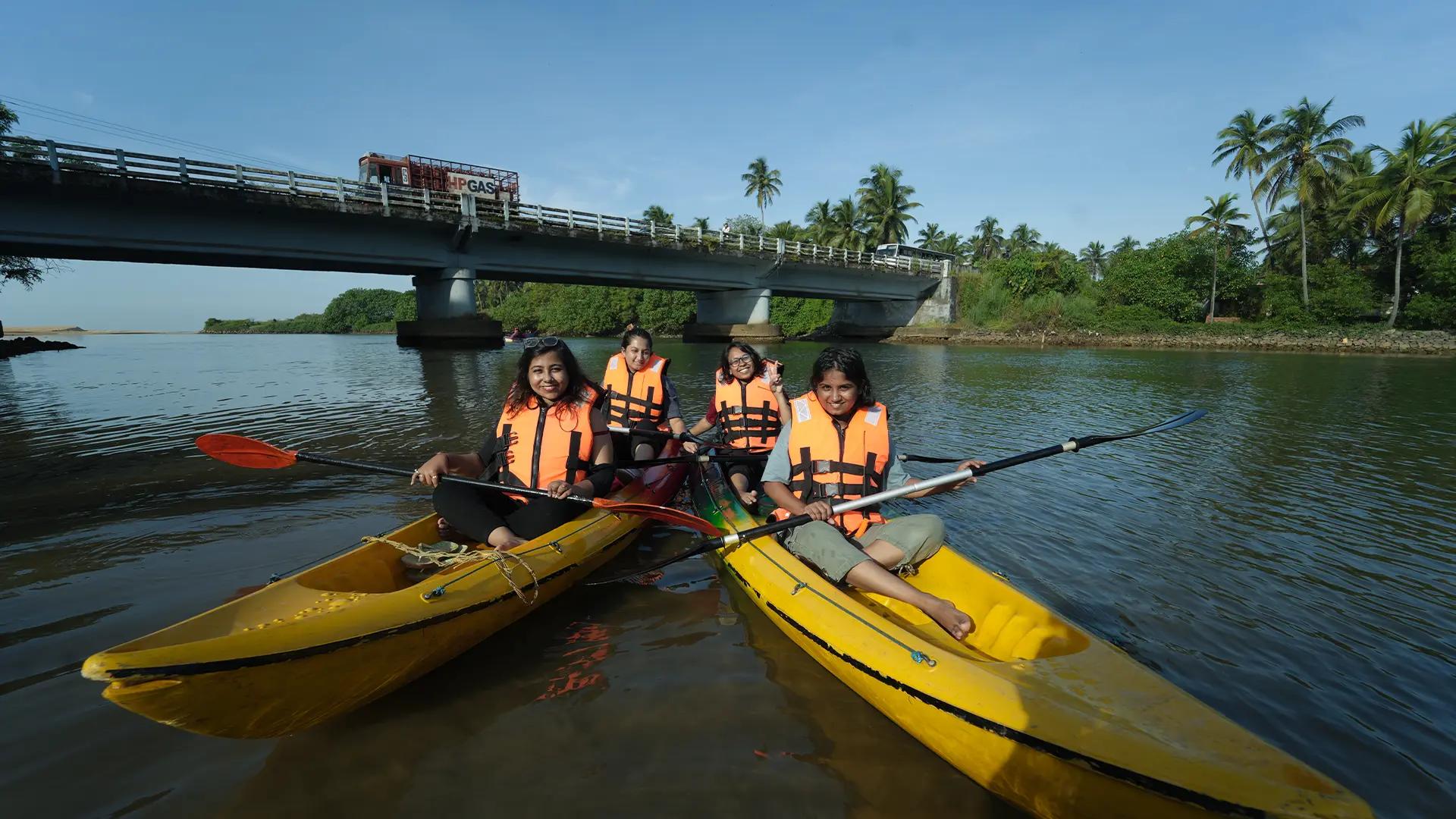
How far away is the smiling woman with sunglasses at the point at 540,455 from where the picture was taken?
392 cm

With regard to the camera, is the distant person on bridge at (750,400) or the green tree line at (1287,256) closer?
the distant person on bridge at (750,400)

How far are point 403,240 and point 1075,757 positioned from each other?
24019mm

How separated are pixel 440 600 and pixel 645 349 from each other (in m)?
3.91

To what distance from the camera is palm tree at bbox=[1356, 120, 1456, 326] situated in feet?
85.5

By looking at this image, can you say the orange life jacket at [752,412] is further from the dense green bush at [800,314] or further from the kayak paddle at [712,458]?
the dense green bush at [800,314]

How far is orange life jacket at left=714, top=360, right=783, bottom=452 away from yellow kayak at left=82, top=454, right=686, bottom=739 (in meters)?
2.51

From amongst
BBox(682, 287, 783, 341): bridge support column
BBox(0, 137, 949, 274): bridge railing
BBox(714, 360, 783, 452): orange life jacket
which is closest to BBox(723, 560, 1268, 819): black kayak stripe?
BBox(714, 360, 783, 452): orange life jacket

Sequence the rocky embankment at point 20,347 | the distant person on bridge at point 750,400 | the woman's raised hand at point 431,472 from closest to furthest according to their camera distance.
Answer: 1. the woman's raised hand at point 431,472
2. the distant person on bridge at point 750,400
3. the rocky embankment at point 20,347

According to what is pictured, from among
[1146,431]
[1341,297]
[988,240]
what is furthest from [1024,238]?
[1146,431]

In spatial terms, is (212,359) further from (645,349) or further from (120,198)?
(645,349)

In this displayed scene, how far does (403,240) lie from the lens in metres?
21.2

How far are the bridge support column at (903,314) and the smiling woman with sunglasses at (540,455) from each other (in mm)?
36782

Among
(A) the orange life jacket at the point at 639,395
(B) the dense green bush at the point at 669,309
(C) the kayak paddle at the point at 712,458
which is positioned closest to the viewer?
(C) the kayak paddle at the point at 712,458

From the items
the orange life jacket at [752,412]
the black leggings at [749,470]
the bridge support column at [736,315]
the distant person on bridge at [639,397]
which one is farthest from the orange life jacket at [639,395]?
the bridge support column at [736,315]
